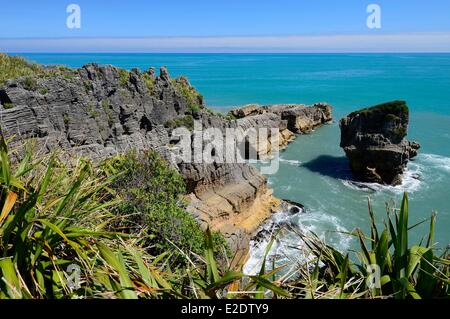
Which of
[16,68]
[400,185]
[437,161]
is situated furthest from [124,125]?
[437,161]

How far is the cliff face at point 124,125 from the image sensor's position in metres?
18.3

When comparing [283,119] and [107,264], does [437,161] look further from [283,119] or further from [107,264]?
[107,264]

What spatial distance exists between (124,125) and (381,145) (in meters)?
20.4

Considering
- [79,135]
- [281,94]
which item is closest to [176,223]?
[79,135]

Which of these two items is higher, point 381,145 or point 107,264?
point 107,264

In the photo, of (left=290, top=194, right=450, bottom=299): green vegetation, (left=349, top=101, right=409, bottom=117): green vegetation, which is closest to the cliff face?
(left=290, top=194, right=450, bottom=299): green vegetation

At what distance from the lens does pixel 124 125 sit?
81.6 ft

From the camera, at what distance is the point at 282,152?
4244 cm

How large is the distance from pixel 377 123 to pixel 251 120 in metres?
13.4

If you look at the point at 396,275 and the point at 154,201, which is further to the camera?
the point at 154,201

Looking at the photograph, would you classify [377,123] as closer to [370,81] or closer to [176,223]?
[176,223]

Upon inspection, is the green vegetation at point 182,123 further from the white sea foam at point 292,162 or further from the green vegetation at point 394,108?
the green vegetation at point 394,108

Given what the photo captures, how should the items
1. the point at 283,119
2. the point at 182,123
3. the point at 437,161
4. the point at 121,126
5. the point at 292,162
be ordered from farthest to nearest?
the point at 283,119
the point at 437,161
the point at 292,162
the point at 182,123
the point at 121,126

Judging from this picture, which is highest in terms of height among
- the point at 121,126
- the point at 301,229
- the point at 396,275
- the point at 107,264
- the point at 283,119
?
the point at 121,126
